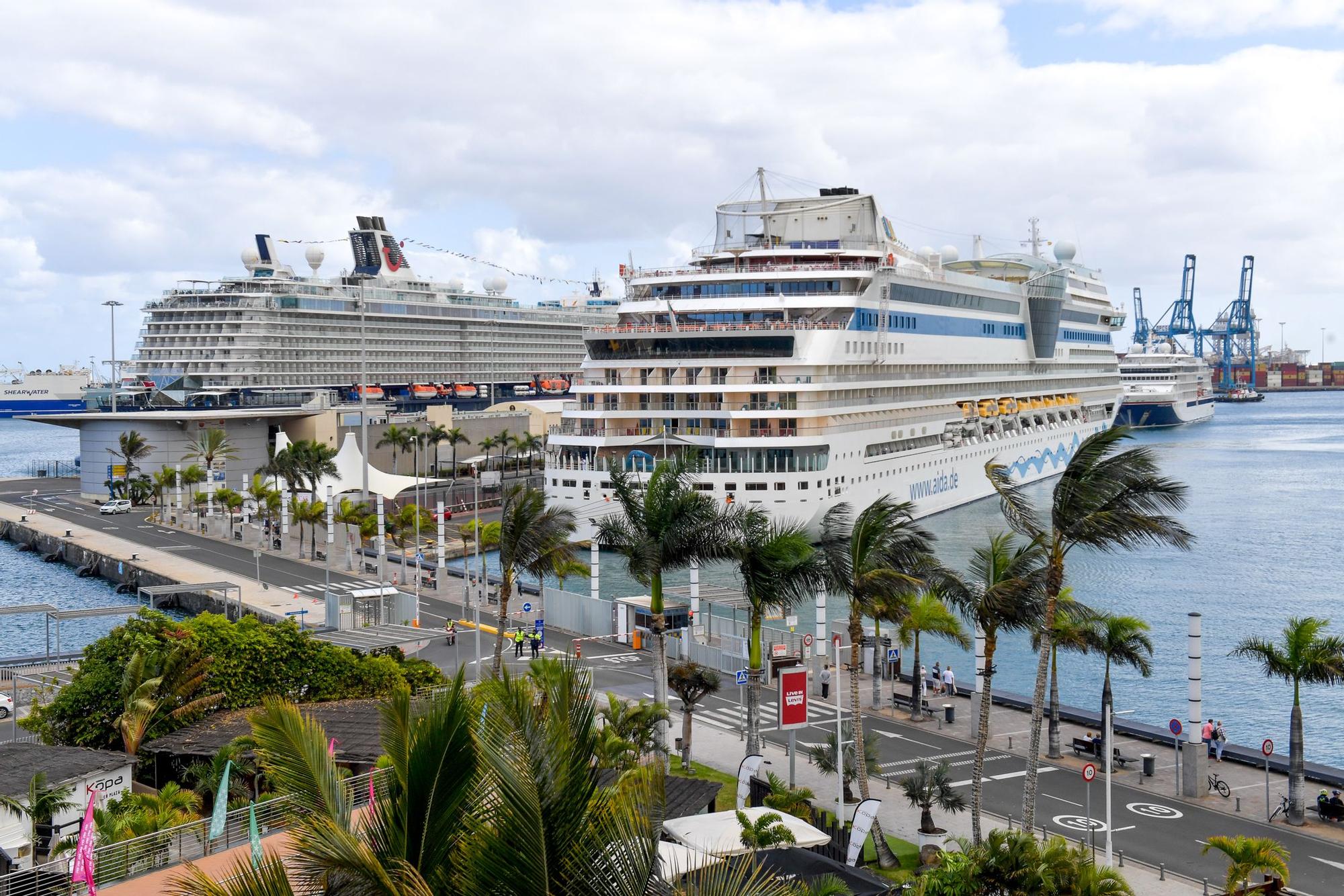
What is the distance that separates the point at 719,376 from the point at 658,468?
27.5 metres

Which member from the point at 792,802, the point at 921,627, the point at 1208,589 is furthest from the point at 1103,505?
the point at 1208,589

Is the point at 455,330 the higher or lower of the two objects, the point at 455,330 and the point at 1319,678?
the higher

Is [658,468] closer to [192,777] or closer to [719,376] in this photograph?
[192,777]

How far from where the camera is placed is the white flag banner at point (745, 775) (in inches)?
774

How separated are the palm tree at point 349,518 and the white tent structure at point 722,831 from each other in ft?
123

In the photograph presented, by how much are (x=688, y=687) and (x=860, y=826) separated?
6646mm

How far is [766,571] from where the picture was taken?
22812mm

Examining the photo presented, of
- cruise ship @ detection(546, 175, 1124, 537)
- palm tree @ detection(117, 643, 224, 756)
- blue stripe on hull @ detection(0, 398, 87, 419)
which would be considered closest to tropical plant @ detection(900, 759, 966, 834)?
palm tree @ detection(117, 643, 224, 756)

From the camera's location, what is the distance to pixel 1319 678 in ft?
71.1

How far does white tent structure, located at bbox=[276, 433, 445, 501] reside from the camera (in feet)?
187

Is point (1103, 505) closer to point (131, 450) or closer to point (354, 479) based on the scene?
point (354, 479)

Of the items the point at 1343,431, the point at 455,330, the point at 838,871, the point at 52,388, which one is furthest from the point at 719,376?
the point at 52,388

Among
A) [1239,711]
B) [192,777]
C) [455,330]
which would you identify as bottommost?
[1239,711]

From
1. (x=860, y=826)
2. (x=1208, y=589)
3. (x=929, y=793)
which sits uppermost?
(x=860, y=826)
